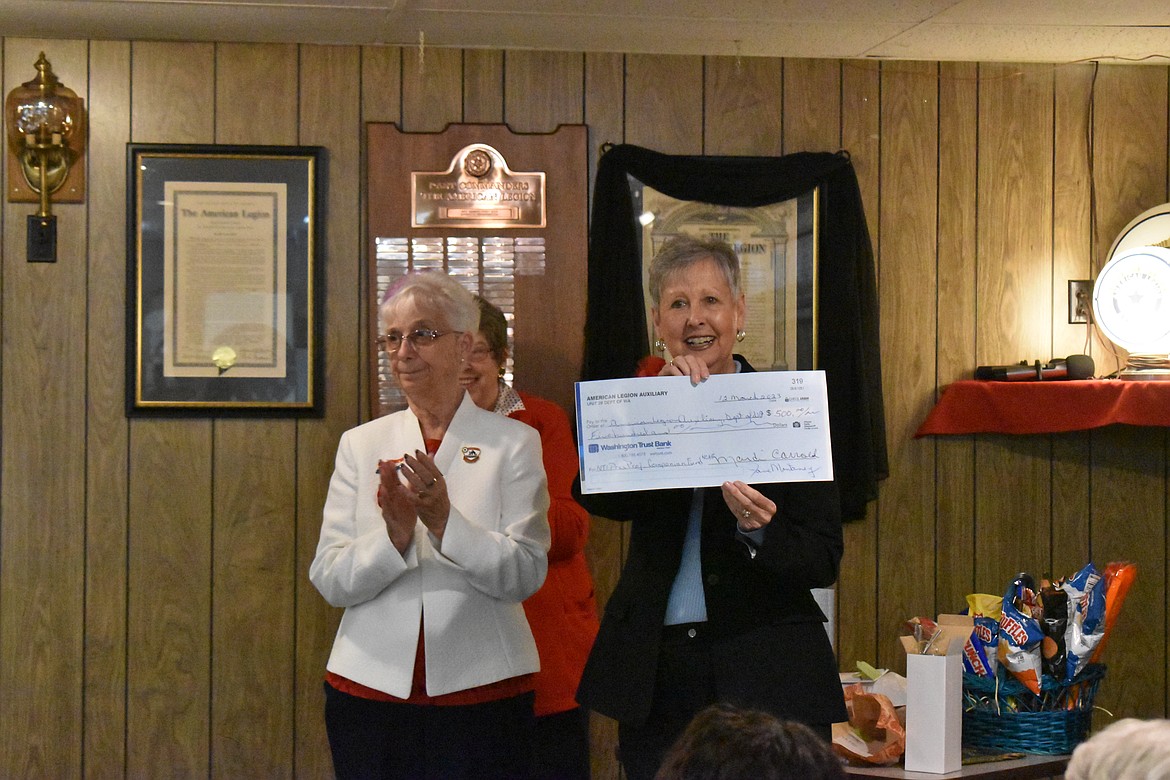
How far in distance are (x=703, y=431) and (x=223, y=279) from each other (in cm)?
205

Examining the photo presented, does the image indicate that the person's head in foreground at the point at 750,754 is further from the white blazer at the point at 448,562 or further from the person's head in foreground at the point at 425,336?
the person's head in foreground at the point at 425,336

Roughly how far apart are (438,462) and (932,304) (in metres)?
2.10

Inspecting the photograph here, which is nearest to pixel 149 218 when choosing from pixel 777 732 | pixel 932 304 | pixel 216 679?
pixel 216 679

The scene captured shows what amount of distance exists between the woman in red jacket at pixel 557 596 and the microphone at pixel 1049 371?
160cm

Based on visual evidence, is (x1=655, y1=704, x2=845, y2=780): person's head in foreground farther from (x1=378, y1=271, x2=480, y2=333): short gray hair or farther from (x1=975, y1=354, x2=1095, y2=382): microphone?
(x1=975, y1=354, x2=1095, y2=382): microphone

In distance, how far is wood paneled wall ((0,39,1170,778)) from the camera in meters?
3.49

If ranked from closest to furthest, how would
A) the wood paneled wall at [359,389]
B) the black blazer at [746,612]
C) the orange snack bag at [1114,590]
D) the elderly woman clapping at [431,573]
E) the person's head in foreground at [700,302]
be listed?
1. the black blazer at [746,612]
2. the person's head in foreground at [700,302]
3. the elderly woman clapping at [431,573]
4. the orange snack bag at [1114,590]
5. the wood paneled wall at [359,389]

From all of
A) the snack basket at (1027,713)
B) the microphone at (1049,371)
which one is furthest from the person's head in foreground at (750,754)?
the microphone at (1049,371)

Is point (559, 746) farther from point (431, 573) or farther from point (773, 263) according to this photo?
point (773, 263)

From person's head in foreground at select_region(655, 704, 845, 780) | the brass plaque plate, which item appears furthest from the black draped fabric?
person's head in foreground at select_region(655, 704, 845, 780)

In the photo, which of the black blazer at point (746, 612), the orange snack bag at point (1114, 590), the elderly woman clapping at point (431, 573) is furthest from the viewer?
the orange snack bag at point (1114, 590)

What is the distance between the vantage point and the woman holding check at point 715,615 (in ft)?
6.10

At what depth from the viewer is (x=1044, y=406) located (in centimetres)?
355

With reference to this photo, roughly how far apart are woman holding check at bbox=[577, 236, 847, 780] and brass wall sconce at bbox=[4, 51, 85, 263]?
2.29 m
